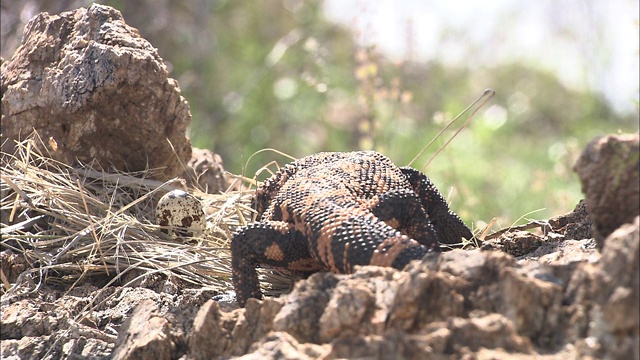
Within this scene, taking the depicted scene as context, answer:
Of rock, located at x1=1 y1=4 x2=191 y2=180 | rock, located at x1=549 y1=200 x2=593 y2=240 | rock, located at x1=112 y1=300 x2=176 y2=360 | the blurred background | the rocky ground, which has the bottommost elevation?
rock, located at x1=112 y1=300 x2=176 y2=360

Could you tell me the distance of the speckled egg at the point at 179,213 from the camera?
13.8ft

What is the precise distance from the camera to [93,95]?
4215 mm

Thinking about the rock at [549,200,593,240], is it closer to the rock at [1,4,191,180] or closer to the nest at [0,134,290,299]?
the nest at [0,134,290,299]

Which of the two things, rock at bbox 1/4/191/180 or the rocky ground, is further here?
rock at bbox 1/4/191/180

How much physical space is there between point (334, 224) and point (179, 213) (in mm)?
1249

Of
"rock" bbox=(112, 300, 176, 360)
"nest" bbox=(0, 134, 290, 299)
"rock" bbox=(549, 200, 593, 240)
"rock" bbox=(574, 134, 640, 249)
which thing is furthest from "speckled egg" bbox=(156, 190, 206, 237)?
"rock" bbox=(574, 134, 640, 249)

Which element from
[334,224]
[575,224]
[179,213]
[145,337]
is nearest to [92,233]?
Answer: [179,213]

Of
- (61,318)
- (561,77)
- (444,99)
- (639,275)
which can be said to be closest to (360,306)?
(639,275)

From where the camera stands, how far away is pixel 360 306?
2.41m

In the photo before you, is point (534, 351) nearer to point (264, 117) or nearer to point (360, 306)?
point (360, 306)

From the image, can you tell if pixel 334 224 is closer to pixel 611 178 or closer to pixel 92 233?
pixel 611 178

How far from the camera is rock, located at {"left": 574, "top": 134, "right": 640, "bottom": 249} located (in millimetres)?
2574

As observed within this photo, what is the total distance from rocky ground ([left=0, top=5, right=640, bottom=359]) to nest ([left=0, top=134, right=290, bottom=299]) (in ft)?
0.30

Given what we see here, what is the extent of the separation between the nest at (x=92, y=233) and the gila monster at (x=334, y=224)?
355 millimetres
